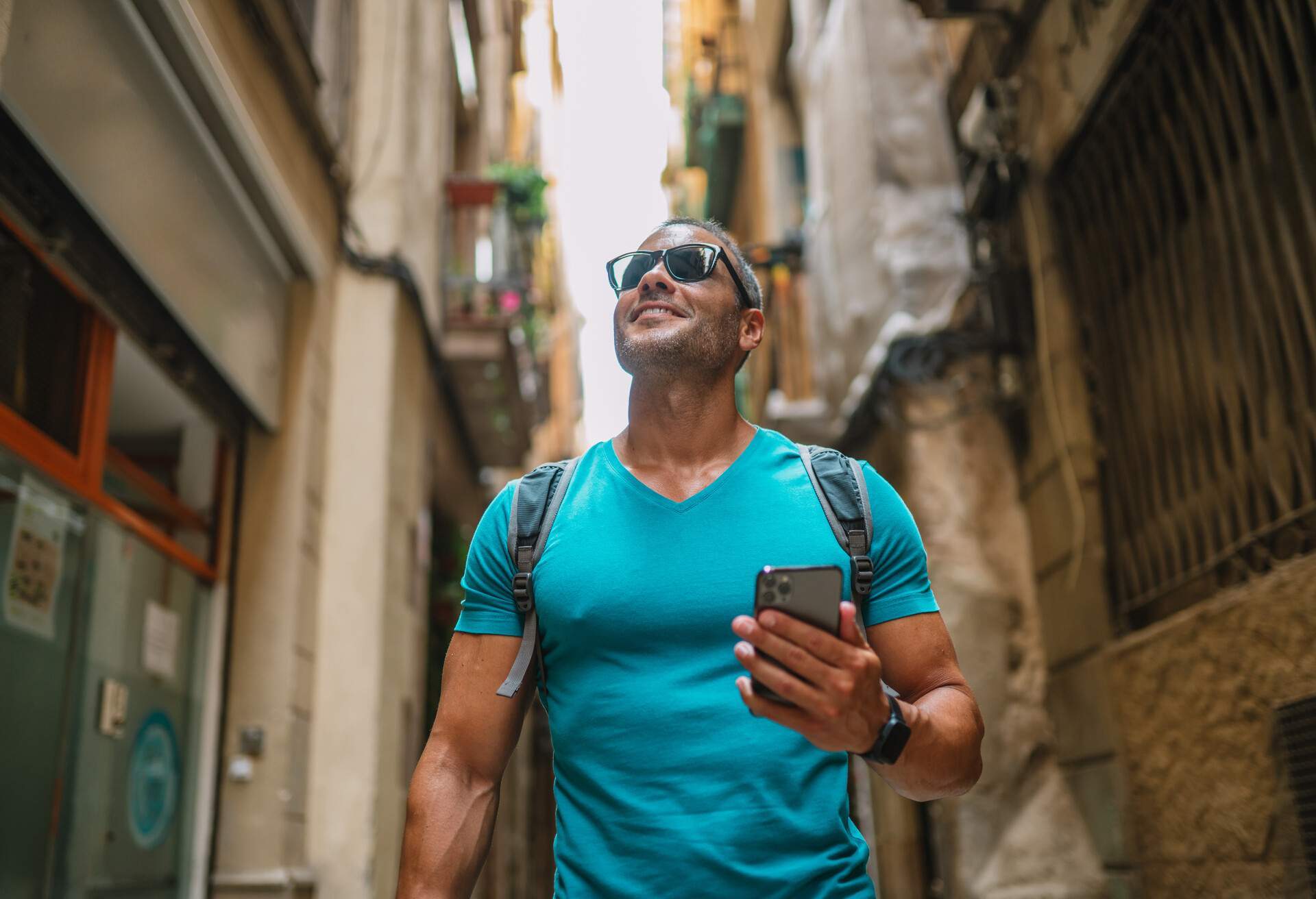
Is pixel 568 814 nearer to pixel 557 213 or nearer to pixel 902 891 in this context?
pixel 902 891

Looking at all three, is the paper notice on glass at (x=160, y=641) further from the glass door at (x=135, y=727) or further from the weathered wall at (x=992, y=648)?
the weathered wall at (x=992, y=648)

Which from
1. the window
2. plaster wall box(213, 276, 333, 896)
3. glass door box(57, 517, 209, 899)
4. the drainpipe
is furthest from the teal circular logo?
the drainpipe

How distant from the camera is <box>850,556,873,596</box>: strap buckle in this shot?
7.50ft

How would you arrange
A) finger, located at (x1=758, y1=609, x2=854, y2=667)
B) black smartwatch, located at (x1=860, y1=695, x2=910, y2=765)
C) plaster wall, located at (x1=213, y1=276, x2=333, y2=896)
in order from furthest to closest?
plaster wall, located at (x1=213, y1=276, x2=333, y2=896) < black smartwatch, located at (x1=860, y1=695, x2=910, y2=765) < finger, located at (x1=758, y1=609, x2=854, y2=667)

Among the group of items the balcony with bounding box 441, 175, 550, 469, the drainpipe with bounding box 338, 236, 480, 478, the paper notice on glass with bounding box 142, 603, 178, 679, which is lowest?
the paper notice on glass with bounding box 142, 603, 178, 679

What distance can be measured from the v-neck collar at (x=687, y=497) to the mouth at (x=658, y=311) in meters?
0.33

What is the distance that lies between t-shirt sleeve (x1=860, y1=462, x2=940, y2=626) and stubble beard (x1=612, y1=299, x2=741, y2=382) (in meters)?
0.50

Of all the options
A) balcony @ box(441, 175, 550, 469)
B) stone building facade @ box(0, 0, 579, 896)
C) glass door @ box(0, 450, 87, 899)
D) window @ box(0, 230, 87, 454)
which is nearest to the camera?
glass door @ box(0, 450, 87, 899)

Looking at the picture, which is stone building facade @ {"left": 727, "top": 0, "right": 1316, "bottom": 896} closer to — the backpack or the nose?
the backpack

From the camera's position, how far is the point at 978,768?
214 centimetres

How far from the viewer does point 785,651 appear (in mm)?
1721

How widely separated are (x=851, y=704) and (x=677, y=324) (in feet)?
3.72

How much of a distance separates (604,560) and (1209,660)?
115 inches

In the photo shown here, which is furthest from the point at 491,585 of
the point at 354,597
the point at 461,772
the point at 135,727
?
the point at 354,597
